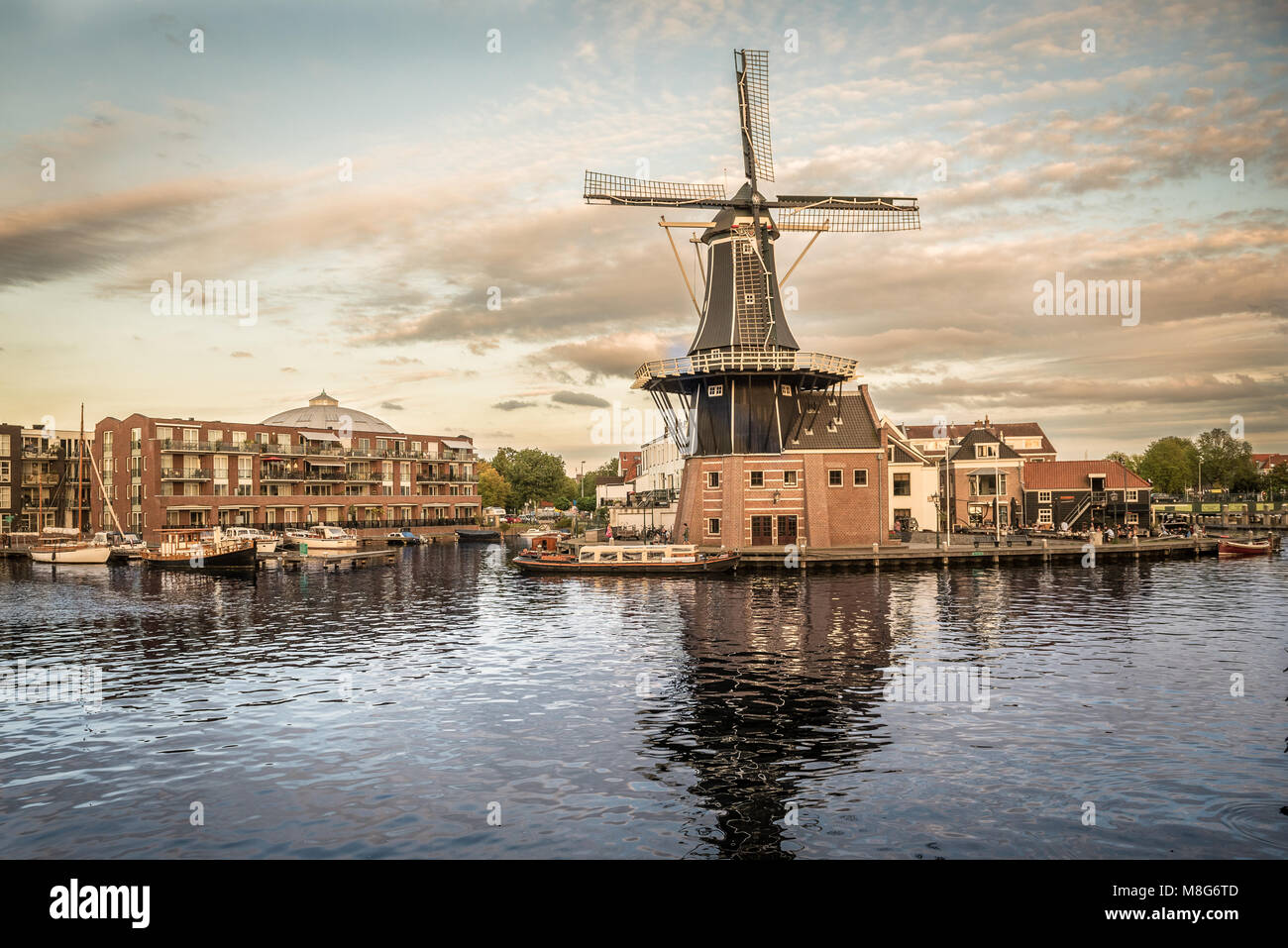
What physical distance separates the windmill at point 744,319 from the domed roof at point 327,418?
2846 inches

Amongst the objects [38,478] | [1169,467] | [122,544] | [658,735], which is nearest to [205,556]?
[122,544]

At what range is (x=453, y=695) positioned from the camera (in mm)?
27172

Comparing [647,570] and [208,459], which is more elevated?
[208,459]

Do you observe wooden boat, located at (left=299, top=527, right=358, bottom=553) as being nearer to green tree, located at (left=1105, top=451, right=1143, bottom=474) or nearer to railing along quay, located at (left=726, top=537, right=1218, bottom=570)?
railing along quay, located at (left=726, top=537, right=1218, bottom=570)

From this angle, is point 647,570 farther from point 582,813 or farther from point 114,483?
point 114,483

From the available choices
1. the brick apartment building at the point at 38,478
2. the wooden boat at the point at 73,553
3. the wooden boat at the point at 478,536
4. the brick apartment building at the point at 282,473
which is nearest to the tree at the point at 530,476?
the brick apartment building at the point at 282,473

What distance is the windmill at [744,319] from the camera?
6694 cm

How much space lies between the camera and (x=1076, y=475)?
101 metres

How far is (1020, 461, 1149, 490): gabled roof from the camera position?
99.1 meters

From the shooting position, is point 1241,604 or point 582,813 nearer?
point 582,813

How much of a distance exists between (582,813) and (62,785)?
12035 mm

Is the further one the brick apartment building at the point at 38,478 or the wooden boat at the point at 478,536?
the wooden boat at the point at 478,536

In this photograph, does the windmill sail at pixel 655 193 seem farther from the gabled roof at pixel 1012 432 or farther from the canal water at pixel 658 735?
the gabled roof at pixel 1012 432
